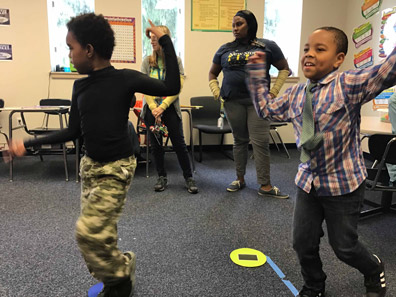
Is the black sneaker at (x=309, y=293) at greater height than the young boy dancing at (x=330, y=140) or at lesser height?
lesser

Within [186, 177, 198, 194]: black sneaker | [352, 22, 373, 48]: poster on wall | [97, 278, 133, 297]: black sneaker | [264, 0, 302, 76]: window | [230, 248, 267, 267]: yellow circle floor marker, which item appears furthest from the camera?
[264, 0, 302, 76]: window

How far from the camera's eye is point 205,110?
4.52 m

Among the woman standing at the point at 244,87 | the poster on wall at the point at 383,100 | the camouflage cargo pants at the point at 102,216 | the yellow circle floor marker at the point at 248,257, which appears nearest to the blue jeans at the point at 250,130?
the woman standing at the point at 244,87

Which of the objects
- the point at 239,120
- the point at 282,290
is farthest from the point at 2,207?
the point at 282,290

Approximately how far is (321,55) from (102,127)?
81 centimetres

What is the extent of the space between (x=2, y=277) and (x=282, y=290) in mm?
1317

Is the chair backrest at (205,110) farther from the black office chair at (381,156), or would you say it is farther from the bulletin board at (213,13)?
the black office chair at (381,156)

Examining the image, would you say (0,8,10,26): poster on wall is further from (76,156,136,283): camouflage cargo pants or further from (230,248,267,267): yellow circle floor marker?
(230,248,267,267): yellow circle floor marker

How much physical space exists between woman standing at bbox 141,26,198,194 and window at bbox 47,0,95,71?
2.18 m

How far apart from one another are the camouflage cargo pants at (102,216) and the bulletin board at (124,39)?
3445mm

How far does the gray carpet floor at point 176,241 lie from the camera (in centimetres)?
147

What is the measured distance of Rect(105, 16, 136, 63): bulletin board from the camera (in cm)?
429

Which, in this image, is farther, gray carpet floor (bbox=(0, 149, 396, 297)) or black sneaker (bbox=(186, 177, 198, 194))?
black sneaker (bbox=(186, 177, 198, 194))

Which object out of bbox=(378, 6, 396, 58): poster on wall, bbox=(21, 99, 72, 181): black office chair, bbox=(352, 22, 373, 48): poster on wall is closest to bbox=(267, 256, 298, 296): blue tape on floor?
bbox=(21, 99, 72, 181): black office chair
